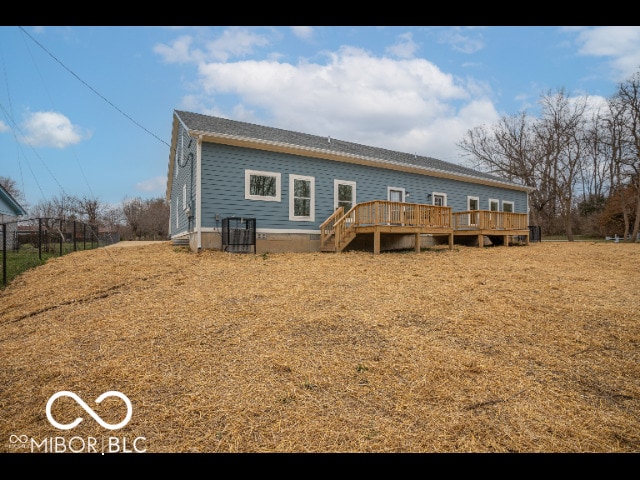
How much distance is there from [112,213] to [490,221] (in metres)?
44.5

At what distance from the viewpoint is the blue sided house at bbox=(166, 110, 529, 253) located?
36.4 feet

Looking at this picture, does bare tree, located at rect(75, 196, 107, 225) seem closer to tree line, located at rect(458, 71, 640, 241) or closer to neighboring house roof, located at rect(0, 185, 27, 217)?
neighboring house roof, located at rect(0, 185, 27, 217)

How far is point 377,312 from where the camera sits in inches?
199

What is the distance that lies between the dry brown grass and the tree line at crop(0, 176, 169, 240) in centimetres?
3659

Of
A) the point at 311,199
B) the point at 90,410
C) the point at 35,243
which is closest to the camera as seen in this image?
the point at 90,410

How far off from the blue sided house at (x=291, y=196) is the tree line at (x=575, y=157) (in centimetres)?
1214

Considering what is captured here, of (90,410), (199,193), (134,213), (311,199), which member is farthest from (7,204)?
(90,410)

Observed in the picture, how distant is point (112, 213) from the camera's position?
44344mm

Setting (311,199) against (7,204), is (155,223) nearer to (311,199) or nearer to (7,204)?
(7,204)

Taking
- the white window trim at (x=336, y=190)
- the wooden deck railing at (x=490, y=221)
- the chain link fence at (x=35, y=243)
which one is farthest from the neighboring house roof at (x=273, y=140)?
the chain link fence at (x=35, y=243)

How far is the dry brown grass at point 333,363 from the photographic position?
8.28ft

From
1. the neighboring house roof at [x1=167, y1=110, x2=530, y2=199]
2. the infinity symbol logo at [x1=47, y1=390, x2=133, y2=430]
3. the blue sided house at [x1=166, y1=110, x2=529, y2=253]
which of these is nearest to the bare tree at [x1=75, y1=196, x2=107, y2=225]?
the neighboring house roof at [x1=167, y1=110, x2=530, y2=199]
